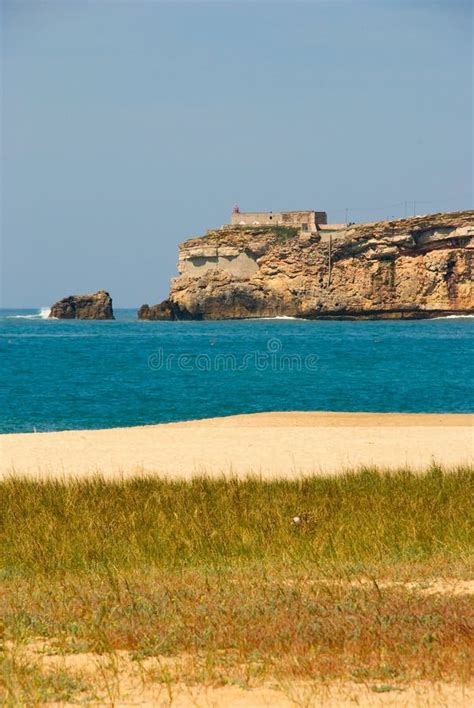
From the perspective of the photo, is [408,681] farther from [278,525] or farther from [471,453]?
[471,453]

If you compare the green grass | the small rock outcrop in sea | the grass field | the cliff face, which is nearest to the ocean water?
the green grass

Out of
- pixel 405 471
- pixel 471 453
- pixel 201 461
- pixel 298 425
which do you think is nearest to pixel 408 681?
pixel 405 471

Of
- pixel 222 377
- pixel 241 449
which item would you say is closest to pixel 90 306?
pixel 222 377

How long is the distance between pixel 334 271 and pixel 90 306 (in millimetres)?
53896

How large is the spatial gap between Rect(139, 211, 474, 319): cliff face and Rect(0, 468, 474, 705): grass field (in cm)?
12891

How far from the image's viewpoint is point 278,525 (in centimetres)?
1212

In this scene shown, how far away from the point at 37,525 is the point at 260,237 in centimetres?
13825

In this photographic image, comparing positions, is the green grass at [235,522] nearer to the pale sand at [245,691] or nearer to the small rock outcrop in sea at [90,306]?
the pale sand at [245,691]

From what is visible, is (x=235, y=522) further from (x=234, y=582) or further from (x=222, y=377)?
(x=222, y=377)

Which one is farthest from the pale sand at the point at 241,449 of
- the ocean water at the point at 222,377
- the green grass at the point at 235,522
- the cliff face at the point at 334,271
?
the cliff face at the point at 334,271

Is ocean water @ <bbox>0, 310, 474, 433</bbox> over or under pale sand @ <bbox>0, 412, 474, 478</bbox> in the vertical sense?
under

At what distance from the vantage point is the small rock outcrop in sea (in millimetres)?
183000

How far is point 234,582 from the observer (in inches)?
367

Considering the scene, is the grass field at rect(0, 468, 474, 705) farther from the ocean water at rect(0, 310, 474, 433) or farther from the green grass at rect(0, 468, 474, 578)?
the ocean water at rect(0, 310, 474, 433)
